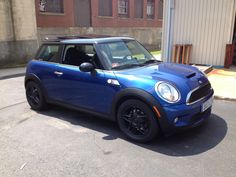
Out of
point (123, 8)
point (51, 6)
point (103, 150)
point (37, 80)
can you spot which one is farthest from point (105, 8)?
point (103, 150)

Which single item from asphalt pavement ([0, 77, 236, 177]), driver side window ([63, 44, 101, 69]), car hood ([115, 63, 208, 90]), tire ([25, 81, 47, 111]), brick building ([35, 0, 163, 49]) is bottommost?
asphalt pavement ([0, 77, 236, 177])

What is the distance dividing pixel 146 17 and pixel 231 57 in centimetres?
1770

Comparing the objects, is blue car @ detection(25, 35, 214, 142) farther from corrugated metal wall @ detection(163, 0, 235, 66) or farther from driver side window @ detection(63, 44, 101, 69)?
corrugated metal wall @ detection(163, 0, 235, 66)

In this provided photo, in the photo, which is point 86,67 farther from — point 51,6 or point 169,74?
point 51,6

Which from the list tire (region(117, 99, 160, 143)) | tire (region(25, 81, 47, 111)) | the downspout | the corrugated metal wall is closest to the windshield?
tire (region(117, 99, 160, 143))

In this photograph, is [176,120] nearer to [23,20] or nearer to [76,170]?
[76,170]

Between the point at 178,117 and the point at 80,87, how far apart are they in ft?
6.10

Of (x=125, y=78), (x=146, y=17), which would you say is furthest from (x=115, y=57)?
(x=146, y=17)

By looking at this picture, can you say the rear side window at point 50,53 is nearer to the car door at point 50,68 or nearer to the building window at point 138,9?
the car door at point 50,68

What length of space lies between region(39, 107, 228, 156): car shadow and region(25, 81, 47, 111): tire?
0.56 metres

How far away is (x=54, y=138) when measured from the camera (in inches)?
170

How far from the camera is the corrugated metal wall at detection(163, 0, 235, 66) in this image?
9.59 m

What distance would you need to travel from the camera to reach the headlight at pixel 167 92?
3721 mm

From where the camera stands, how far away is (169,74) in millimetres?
4102
